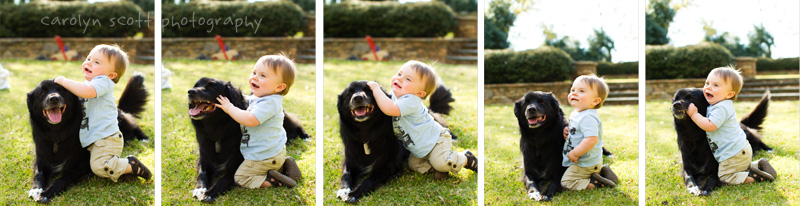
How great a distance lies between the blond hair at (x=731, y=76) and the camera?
2852 mm

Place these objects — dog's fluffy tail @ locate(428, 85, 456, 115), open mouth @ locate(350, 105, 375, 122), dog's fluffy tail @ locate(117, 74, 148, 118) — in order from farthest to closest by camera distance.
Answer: dog's fluffy tail @ locate(428, 85, 456, 115) < dog's fluffy tail @ locate(117, 74, 148, 118) < open mouth @ locate(350, 105, 375, 122)

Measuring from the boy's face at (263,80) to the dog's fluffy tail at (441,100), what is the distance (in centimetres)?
110

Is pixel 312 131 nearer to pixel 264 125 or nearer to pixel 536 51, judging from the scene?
pixel 264 125

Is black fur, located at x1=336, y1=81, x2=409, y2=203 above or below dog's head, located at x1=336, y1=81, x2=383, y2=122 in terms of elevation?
below

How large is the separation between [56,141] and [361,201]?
1.55 metres

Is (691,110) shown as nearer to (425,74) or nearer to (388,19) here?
(425,74)

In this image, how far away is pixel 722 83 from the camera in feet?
9.32

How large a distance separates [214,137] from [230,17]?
82 cm

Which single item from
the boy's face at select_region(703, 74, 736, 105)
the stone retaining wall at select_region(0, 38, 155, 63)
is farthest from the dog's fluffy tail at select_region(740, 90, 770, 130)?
the stone retaining wall at select_region(0, 38, 155, 63)

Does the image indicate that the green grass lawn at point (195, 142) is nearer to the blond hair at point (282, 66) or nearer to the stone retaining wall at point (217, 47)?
the stone retaining wall at point (217, 47)

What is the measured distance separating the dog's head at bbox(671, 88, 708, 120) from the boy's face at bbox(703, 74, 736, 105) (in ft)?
0.10

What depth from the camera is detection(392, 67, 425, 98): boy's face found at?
2.78 metres

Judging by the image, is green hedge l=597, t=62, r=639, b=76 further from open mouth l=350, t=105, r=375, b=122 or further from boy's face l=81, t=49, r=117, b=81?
boy's face l=81, t=49, r=117, b=81

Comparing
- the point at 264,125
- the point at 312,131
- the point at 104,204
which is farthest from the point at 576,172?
the point at 104,204
